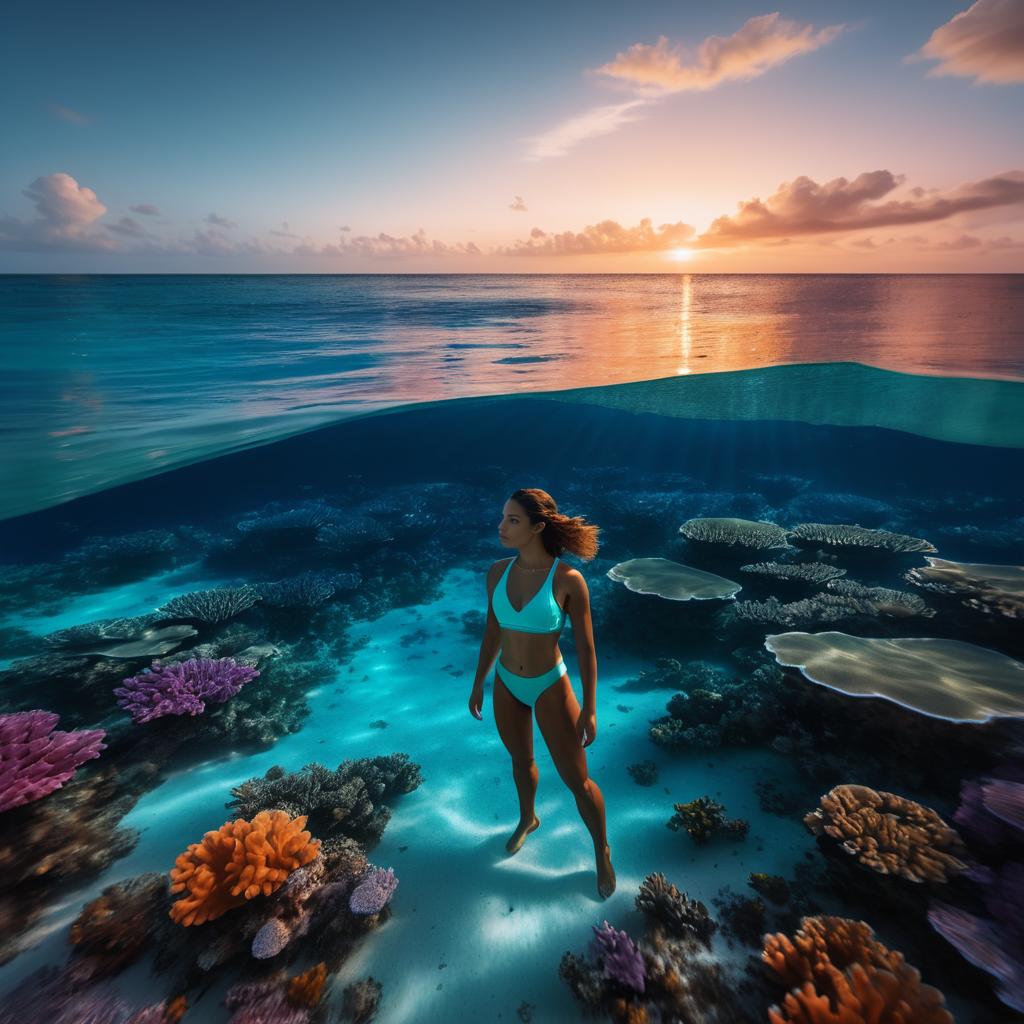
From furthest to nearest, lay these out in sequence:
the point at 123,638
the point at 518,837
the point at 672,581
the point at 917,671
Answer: the point at 672,581 < the point at 123,638 < the point at 917,671 < the point at 518,837

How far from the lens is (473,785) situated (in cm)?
433

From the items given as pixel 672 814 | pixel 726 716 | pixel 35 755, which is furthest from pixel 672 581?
pixel 35 755

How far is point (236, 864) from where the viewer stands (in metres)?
2.88

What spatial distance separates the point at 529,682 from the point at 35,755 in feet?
14.0

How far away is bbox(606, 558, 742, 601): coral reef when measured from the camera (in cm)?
647

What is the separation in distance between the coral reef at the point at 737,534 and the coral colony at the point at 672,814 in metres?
0.70

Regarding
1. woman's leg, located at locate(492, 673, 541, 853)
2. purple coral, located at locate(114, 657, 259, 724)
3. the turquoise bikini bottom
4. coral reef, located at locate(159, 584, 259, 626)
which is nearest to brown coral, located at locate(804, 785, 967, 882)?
woman's leg, located at locate(492, 673, 541, 853)

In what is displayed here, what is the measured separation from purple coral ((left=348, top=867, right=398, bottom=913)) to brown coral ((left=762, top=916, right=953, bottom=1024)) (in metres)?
2.20

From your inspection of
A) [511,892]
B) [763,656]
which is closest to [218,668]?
[511,892]

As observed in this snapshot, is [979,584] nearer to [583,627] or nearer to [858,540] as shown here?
[858,540]

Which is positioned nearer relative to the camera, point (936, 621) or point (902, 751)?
point (902, 751)

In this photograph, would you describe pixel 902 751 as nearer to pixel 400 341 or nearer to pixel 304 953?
pixel 304 953

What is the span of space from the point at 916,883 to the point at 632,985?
5.99ft

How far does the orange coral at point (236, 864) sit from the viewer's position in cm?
278
